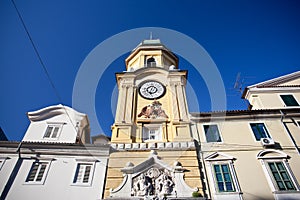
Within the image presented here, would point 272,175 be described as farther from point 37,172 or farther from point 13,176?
point 13,176

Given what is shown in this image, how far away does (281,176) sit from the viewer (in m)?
14.9

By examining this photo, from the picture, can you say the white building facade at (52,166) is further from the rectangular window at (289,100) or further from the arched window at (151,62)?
the rectangular window at (289,100)

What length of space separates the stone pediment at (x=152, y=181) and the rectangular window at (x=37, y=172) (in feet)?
18.6

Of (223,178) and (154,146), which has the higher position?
(154,146)

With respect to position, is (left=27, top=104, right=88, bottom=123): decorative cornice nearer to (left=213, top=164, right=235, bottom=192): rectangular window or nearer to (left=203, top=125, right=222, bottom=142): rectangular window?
(left=203, top=125, right=222, bottom=142): rectangular window

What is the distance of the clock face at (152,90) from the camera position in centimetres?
2156

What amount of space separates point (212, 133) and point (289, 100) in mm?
9259

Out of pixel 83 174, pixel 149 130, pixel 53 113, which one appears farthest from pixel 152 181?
pixel 53 113

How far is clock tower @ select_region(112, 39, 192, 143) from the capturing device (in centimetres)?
1819

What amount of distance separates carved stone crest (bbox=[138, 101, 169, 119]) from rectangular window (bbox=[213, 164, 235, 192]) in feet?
21.6

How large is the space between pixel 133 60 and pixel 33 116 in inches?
550

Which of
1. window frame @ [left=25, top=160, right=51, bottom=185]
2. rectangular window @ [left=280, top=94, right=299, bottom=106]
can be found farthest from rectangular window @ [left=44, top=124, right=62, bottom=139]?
rectangular window @ [left=280, top=94, right=299, bottom=106]

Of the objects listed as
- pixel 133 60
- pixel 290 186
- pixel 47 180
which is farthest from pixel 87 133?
pixel 290 186

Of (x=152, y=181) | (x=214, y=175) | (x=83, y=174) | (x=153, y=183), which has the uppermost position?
(x=83, y=174)
